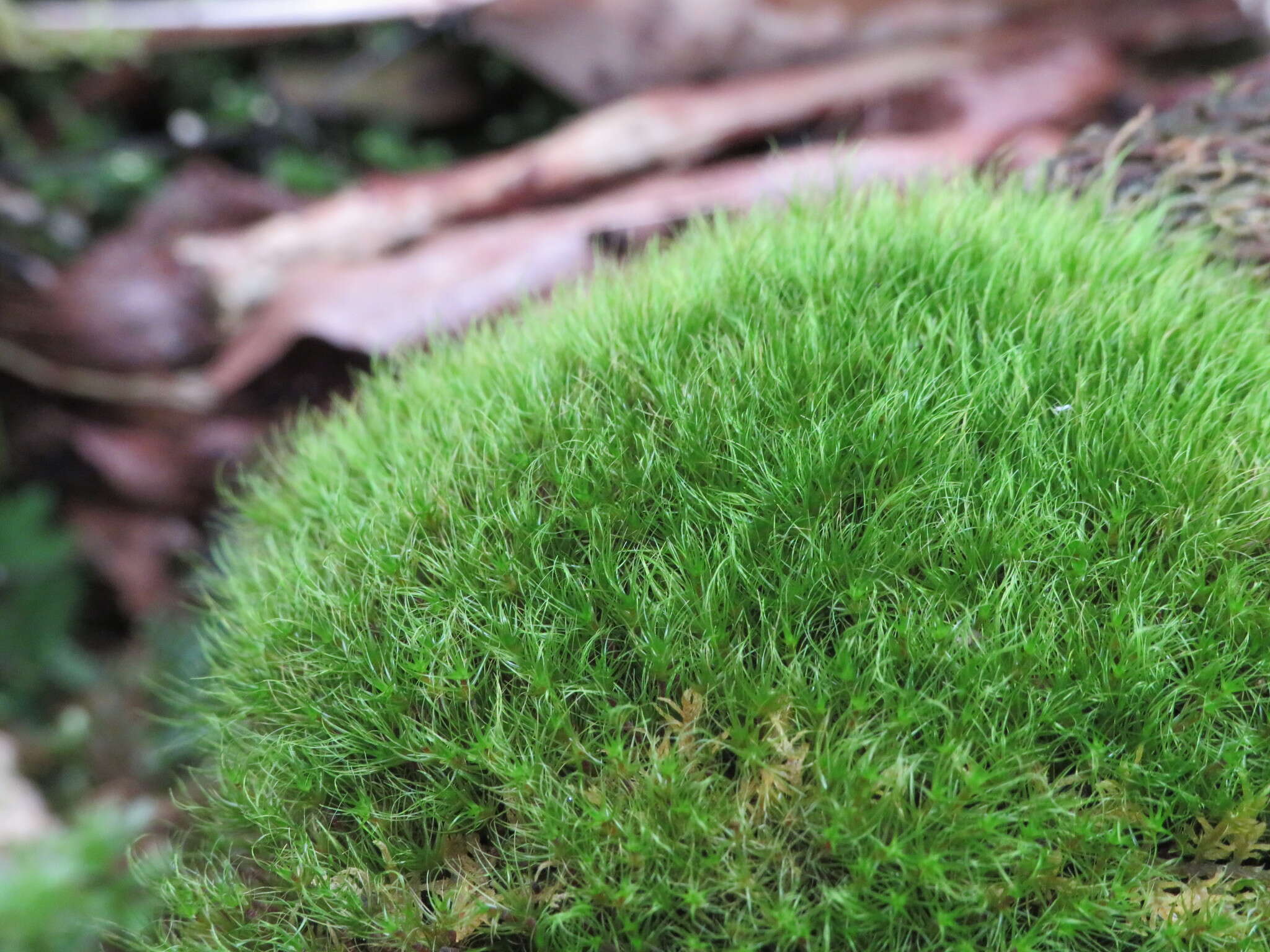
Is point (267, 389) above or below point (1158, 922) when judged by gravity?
above

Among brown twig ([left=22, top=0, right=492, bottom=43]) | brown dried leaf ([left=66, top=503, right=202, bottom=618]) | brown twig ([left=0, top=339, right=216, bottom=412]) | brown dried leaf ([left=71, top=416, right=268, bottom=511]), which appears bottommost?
brown dried leaf ([left=66, top=503, right=202, bottom=618])

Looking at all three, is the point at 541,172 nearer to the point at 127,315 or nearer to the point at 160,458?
the point at 127,315

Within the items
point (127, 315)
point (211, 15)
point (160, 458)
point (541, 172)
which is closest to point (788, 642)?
point (541, 172)

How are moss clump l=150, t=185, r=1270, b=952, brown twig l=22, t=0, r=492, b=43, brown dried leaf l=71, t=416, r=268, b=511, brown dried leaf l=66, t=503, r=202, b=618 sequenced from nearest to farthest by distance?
moss clump l=150, t=185, r=1270, b=952, brown dried leaf l=71, t=416, r=268, b=511, brown dried leaf l=66, t=503, r=202, b=618, brown twig l=22, t=0, r=492, b=43

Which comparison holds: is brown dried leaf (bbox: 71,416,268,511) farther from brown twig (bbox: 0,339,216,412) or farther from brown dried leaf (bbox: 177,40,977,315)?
brown dried leaf (bbox: 177,40,977,315)

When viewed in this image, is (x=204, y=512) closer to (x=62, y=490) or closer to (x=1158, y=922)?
(x=62, y=490)

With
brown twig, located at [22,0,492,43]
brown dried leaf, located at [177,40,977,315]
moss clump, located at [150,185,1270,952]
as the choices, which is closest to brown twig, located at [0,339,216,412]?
brown dried leaf, located at [177,40,977,315]

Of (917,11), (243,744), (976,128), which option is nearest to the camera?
(243,744)

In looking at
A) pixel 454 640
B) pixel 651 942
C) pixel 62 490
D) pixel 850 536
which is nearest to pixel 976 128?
pixel 850 536
